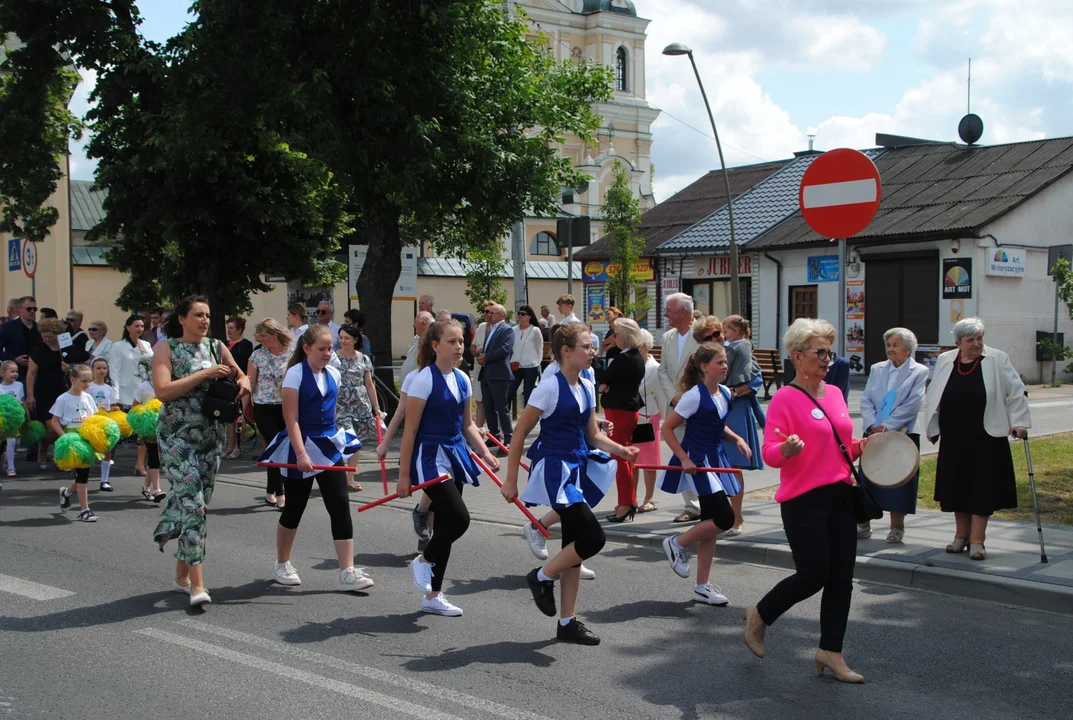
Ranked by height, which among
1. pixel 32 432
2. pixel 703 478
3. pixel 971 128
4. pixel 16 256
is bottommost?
pixel 32 432

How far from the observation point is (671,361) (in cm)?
995

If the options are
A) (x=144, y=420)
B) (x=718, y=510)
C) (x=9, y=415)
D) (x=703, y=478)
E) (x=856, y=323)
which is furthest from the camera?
(x=856, y=323)

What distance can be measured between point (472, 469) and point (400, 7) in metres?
11.2

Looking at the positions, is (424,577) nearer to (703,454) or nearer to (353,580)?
(353,580)

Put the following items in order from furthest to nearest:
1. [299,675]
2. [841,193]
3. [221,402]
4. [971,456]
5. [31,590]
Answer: [841,193], [971,456], [31,590], [221,402], [299,675]

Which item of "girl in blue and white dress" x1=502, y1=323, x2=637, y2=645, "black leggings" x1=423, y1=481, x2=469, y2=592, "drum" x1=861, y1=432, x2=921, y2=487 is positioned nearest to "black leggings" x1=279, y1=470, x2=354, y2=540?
"black leggings" x1=423, y1=481, x2=469, y2=592

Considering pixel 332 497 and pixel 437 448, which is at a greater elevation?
pixel 437 448

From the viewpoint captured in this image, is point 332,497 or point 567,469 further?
point 332,497

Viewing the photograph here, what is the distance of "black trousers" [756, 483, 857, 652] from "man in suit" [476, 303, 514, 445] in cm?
888

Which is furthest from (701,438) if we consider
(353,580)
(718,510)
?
(353,580)

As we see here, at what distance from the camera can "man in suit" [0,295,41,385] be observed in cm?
1512

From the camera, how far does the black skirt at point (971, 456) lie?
767 centimetres

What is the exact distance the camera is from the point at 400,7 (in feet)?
52.4

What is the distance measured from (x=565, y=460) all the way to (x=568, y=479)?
Result: 0.11m
